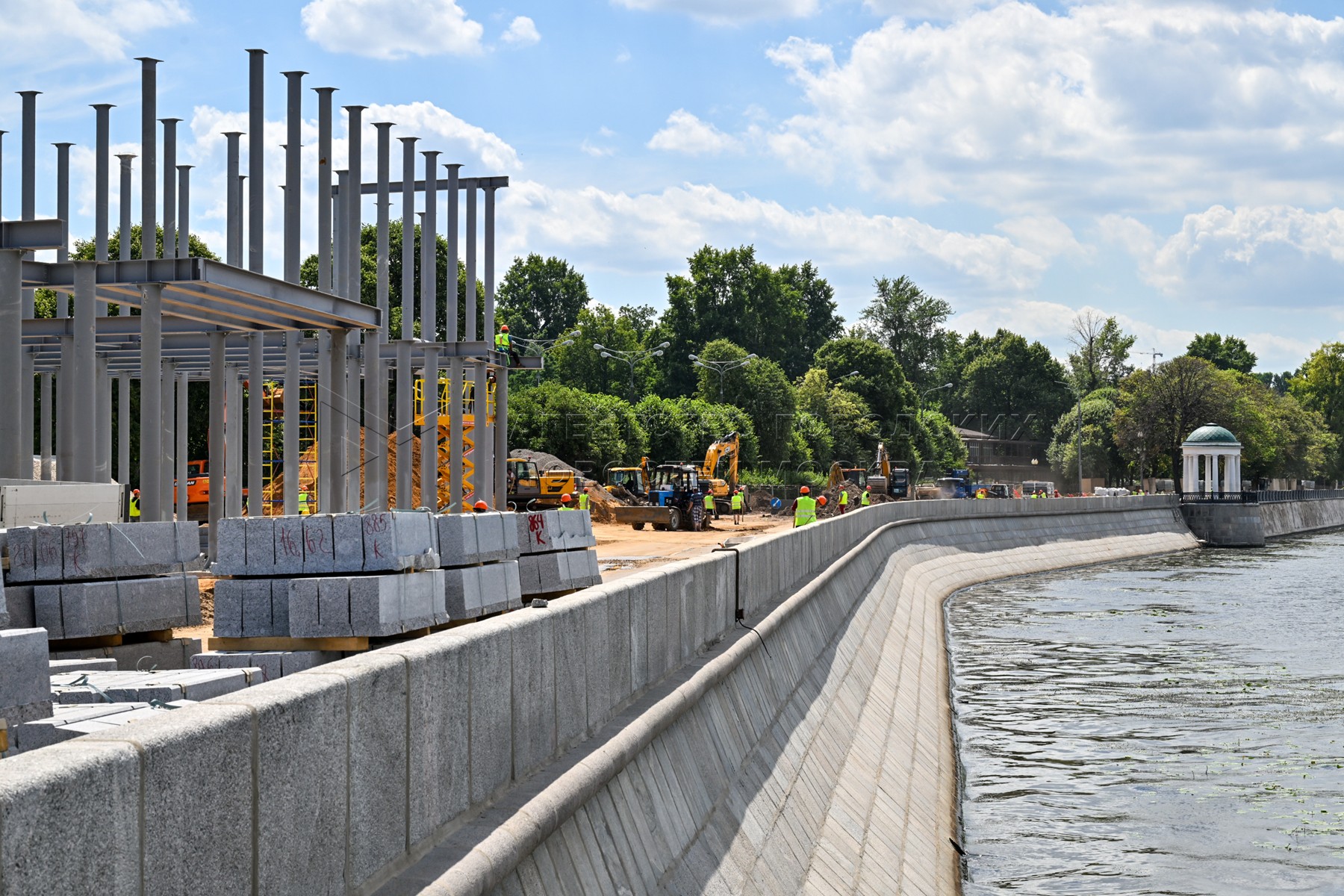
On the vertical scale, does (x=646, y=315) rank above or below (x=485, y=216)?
above

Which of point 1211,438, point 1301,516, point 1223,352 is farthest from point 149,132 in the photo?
point 1223,352

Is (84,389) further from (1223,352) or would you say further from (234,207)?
(1223,352)

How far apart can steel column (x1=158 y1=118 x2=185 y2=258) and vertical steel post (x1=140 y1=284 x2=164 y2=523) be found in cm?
370

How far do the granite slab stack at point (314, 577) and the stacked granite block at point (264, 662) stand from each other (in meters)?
0.26

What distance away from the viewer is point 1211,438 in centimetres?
9412

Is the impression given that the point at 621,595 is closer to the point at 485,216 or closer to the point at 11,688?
the point at 11,688

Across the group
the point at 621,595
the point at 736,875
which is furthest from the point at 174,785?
the point at 736,875

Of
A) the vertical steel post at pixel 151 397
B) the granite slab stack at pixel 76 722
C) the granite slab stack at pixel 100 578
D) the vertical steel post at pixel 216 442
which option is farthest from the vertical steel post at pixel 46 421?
the granite slab stack at pixel 76 722

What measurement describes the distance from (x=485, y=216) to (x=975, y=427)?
151 metres

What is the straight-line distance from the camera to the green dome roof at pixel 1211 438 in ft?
309

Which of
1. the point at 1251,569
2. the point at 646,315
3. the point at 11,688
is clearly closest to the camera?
the point at 11,688

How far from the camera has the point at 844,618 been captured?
2200 cm

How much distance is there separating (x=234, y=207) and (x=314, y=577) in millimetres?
17252

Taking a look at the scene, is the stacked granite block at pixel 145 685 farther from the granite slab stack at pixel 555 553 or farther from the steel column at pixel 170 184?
the steel column at pixel 170 184
